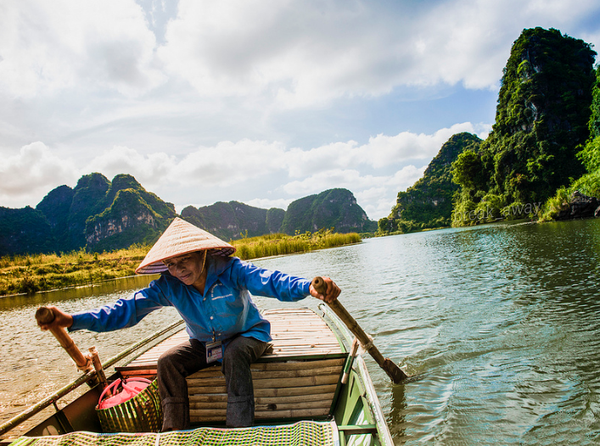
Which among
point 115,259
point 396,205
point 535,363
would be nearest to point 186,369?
point 535,363

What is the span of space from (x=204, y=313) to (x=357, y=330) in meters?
1.16

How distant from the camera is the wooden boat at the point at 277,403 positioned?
1424 mm

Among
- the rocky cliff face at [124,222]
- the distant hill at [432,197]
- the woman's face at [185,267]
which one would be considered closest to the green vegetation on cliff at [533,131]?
the distant hill at [432,197]

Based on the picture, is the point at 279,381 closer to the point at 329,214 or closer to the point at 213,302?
the point at 213,302

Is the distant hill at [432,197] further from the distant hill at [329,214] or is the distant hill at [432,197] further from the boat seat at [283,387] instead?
the boat seat at [283,387]

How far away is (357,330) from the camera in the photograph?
222 centimetres

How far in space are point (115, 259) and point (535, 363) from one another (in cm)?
2674

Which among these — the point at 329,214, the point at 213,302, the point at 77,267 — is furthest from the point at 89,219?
the point at 329,214

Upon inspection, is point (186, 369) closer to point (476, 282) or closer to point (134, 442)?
point (134, 442)

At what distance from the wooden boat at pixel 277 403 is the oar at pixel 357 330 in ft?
0.43

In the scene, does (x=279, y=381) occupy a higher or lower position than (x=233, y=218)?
lower

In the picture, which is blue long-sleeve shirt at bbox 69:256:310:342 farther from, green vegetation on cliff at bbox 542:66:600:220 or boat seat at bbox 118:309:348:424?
green vegetation on cliff at bbox 542:66:600:220

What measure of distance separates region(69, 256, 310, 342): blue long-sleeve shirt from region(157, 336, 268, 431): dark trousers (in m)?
0.13


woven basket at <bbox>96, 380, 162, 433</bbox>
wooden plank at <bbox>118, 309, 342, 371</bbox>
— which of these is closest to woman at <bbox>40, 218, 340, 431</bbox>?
woven basket at <bbox>96, 380, 162, 433</bbox>
